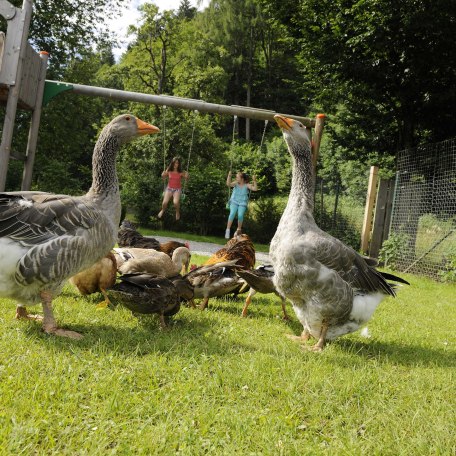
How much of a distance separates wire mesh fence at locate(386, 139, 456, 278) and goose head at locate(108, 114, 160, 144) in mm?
9376

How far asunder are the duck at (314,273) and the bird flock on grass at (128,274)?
0.01m

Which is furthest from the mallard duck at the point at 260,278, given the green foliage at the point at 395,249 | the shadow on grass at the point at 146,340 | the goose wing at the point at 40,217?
the green foliage at the point at 395,249

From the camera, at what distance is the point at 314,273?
411 centimetres

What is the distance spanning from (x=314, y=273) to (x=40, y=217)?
2.54m

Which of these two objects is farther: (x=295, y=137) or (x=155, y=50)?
(x=155, y=50)

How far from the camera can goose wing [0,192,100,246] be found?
12.1 ft

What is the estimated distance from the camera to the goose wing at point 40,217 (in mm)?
3693

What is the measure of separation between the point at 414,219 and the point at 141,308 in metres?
10.9

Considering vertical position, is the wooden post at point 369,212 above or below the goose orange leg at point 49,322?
above

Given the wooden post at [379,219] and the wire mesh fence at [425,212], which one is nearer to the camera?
the wire mesh fence at [425,212]

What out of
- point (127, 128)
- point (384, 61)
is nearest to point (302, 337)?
point (127, 128)

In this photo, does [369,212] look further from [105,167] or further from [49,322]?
[49,322]

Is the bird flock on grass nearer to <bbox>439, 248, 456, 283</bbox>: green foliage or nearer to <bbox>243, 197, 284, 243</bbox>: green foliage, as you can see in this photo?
<bbox>439, 248, 456, 283</bbox>: green foliage

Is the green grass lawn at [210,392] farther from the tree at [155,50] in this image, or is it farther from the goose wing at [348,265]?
the tree at [155,50]
